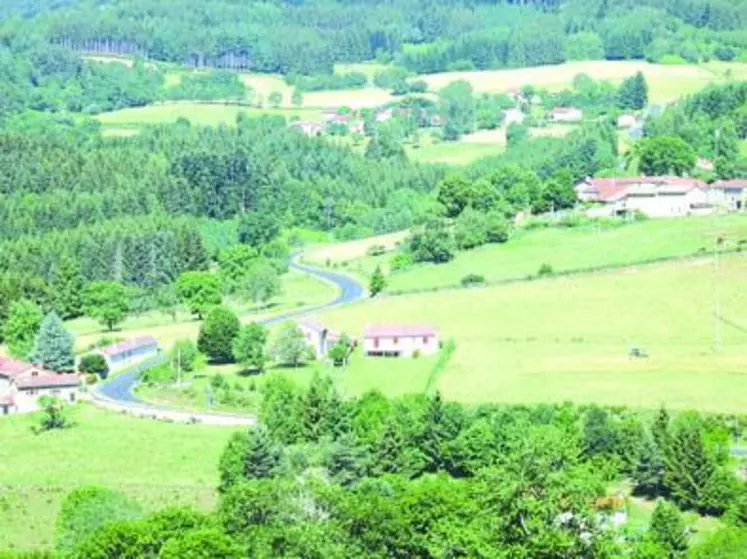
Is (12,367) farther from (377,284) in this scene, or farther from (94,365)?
(377,284)

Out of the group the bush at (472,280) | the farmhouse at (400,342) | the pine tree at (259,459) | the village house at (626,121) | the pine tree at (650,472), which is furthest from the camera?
the village house at (626,121)

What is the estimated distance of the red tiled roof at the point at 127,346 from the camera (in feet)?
184

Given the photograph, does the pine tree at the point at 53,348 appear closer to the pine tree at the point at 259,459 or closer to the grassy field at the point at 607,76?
the pine tree at the point at 259,459

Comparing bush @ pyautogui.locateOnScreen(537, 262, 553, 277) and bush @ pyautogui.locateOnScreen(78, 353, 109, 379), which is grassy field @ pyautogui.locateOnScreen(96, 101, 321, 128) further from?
bush @ pyautogui.locateOnScreen(78, 353, 109, 379)

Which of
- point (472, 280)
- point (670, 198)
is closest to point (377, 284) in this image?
point (472, 280)

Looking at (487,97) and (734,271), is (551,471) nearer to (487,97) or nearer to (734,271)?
(734,271)

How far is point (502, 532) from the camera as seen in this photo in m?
23.2

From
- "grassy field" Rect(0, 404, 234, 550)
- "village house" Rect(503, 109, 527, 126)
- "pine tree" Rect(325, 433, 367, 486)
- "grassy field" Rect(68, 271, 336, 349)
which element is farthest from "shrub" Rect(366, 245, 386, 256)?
"village house" Rect(503, 109, 527, 126)

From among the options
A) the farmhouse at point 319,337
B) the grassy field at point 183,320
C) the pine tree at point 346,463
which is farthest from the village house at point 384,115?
the pine tree at point 346,463

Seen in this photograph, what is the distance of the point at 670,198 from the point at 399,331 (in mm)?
24403

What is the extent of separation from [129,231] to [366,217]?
14.7 metres

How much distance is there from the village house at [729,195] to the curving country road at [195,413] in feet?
53.9

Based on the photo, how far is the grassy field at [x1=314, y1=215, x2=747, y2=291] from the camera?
63.8 meters

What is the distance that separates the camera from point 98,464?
139 feet
